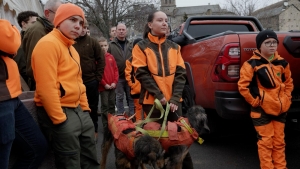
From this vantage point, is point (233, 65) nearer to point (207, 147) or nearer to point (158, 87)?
point (158, 87)

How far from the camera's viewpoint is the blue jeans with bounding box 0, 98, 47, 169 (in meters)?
2.23

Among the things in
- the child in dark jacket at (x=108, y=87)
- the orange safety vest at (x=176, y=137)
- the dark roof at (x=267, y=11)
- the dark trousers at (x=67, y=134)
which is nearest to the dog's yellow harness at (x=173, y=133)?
the orange safety vest at (x=176, y=137)

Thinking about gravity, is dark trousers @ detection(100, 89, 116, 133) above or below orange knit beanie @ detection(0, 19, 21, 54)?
below

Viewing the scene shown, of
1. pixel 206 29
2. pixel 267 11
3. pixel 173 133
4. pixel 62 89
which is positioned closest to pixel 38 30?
pixel 62 89

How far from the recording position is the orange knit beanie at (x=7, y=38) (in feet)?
7.34

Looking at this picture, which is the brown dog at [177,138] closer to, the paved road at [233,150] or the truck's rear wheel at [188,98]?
the paved road at [233,150]

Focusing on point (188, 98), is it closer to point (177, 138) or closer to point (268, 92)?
point (268, 92)

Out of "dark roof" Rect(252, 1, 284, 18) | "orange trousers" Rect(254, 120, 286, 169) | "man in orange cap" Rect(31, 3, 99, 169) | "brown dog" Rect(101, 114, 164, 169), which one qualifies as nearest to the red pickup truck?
"orange trousers" Rect(254, 120, 286, 169)

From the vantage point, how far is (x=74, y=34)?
9.07 ft

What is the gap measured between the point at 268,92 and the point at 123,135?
71.4 inches

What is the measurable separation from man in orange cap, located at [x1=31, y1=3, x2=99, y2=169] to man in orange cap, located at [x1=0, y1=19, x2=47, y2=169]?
0.16 m

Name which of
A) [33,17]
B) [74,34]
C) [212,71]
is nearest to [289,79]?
[212,71]

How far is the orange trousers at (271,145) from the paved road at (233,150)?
611 mm

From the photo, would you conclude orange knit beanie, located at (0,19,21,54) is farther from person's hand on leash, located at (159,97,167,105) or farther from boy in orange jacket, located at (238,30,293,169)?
boy in orange jacket, located at (238,30,293,169)
